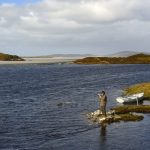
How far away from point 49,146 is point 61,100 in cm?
3206

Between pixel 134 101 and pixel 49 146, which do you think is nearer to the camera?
pixel 49 146

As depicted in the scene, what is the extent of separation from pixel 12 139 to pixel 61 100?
96.2 feet

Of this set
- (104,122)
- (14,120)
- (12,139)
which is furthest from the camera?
(14,120)

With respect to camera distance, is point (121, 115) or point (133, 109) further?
point (133, 109)

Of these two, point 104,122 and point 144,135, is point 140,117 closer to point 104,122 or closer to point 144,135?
point 104,122

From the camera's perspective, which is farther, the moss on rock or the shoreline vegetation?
the moss on rock

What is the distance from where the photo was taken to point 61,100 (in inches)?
2653

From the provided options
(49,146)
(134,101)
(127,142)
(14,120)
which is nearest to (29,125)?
(14,120)

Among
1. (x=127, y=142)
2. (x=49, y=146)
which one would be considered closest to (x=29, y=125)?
(x=49, y=146)

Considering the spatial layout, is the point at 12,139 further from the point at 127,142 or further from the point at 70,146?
the point at 127,142

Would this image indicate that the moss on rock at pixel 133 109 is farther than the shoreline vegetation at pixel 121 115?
Yes

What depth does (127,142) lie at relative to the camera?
36.0 meters

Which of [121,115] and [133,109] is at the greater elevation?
[133,109]

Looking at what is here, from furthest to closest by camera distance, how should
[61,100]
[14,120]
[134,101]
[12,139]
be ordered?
[61,100] → [134,101] → [14,120] → [12,139]
